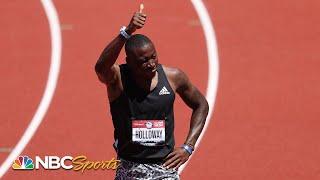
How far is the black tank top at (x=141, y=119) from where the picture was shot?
155 inches

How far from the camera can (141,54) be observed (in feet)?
12.5

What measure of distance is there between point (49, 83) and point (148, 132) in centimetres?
184

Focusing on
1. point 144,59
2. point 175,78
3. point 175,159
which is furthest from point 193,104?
point 144,59

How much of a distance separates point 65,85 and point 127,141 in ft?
5.77

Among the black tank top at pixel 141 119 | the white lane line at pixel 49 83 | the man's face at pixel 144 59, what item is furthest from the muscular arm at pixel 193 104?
the white lane line at pixel 49 83

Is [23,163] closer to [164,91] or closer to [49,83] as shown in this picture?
[49,83]

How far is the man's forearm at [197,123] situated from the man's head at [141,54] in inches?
17.8

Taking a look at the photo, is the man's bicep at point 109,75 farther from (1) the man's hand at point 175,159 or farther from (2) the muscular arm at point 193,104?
(1) the man's hand at point 175,159

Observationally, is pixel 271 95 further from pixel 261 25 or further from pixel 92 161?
pixel 92 161

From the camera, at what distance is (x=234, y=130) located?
580 cm

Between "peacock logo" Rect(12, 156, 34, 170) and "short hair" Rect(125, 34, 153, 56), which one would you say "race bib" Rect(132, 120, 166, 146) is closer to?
"short hair" Rect(125, 34, 153, 56)

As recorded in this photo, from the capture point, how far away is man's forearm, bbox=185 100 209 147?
4.15 meters

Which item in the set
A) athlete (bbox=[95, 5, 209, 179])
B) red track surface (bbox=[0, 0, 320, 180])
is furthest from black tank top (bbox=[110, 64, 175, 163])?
red track surface (bbox=[0, 0, 320, 180])

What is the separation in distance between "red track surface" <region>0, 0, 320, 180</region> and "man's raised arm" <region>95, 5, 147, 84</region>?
180cm
